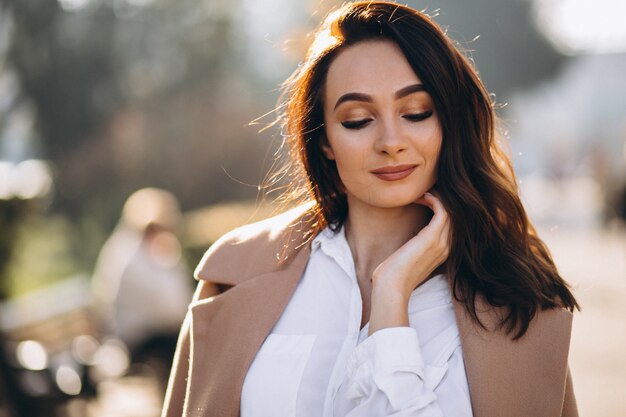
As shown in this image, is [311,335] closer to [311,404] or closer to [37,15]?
[311,404]

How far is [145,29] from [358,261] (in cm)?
1403

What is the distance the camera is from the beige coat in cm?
236

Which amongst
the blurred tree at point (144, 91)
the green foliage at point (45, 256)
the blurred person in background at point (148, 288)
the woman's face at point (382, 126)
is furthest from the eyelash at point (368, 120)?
the blurred tree at point (144, 91)

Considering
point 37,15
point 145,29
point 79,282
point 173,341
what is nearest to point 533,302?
point 173,341

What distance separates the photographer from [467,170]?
259 centimetres

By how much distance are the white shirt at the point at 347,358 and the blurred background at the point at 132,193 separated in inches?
42.8

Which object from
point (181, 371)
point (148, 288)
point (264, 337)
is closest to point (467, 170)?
point (264, 337)

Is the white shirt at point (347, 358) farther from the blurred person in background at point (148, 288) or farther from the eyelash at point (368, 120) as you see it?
the blurred person in background at point (148, 288)

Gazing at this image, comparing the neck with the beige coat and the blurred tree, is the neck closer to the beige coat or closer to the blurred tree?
the beige coat

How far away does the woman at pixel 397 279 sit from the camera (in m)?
2.36

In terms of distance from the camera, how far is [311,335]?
2562 millimetres

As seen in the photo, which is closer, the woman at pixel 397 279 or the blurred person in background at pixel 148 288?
the woman at pixel 397 279

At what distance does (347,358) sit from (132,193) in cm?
1350

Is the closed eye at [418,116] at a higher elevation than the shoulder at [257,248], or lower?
higher
